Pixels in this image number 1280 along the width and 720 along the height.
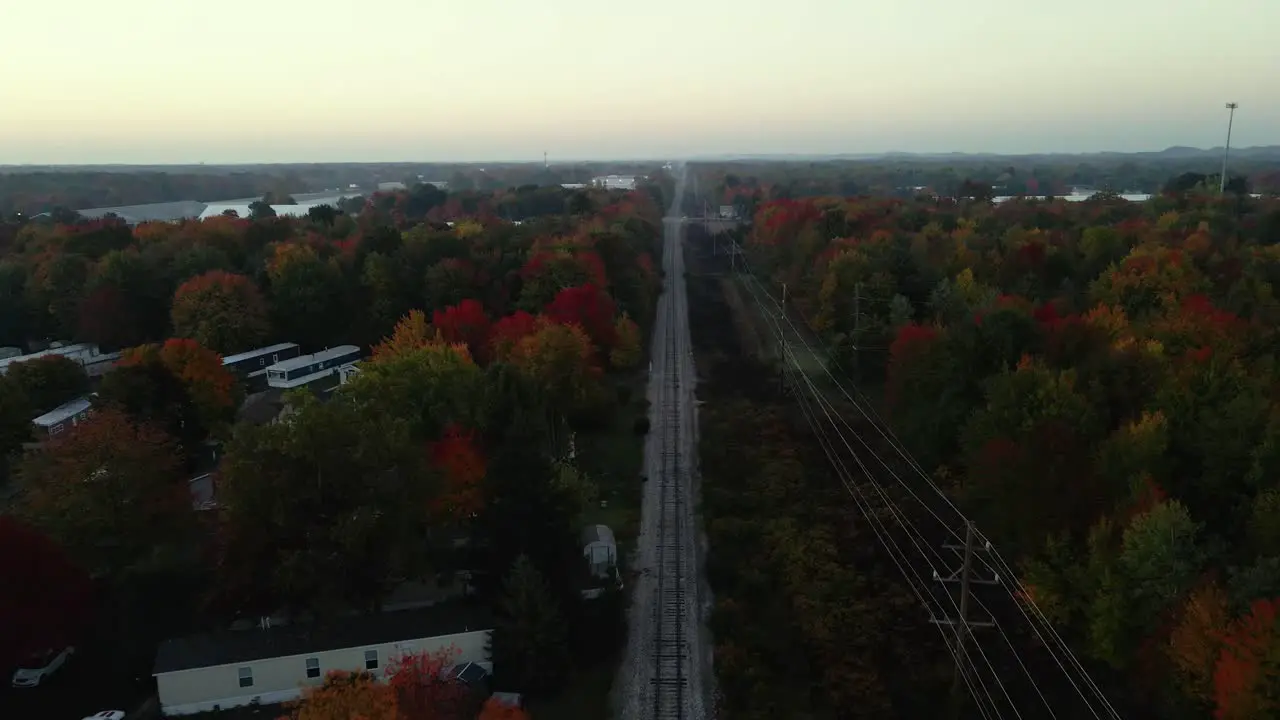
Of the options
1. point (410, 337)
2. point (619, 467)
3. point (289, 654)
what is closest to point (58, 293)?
point (410, 337)

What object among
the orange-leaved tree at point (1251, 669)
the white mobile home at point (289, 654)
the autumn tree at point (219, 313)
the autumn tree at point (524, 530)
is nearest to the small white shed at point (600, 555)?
the autumn tree at point (524, 530)

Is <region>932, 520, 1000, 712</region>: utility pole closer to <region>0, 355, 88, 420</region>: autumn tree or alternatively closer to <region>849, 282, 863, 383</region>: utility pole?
<region>849, 282, 863, 383</region>: utility pole

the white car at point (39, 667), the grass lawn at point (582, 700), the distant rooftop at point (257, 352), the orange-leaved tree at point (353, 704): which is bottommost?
the grass lawn at point (582, 700)

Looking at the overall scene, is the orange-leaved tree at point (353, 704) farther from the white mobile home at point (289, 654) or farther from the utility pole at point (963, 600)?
the utility pole at point (963, 600)

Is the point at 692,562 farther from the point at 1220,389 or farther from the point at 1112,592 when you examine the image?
the point at 1220,389

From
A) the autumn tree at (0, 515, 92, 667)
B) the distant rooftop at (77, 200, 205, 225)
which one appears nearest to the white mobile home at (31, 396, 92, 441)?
the autumn tree at (0, 515, 92, 667)

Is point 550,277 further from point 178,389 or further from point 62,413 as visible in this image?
point 62,413
